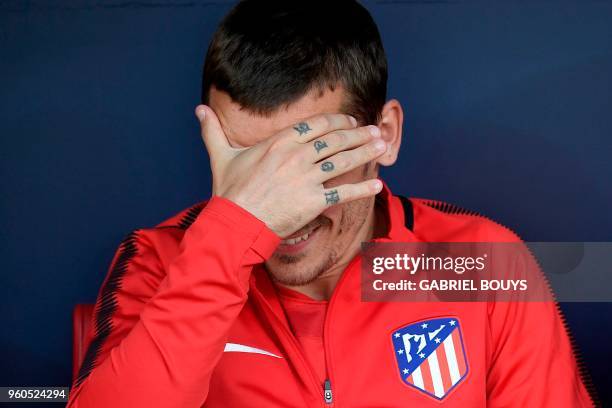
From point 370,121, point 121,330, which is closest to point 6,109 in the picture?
point 121,330

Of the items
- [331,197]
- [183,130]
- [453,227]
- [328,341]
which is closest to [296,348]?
[328,341]

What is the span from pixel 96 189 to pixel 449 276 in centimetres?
99

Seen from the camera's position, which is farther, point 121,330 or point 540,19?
point 540,19

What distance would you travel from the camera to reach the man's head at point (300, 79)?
1.19 m

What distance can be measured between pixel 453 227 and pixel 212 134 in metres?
0.48

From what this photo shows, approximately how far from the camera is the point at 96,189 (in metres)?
1.96

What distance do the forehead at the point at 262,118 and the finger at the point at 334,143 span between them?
0.23 ft

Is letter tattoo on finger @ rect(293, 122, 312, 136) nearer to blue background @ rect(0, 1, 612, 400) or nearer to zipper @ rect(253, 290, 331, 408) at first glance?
zipper @ rect(253, 290, 331, 408)

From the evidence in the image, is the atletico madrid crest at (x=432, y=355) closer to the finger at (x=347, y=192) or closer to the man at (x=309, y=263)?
the man at (x=309, y=263)

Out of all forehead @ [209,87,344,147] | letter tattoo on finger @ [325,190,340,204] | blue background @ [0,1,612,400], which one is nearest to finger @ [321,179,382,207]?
letter tattoo on finger @ [325,190,340,204]

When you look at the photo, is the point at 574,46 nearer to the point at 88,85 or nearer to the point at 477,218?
the point at 477,218

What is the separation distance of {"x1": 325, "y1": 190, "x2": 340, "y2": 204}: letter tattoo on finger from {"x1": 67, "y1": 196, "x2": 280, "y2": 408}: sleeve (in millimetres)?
92

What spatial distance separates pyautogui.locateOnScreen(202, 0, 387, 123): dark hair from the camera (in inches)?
46.7

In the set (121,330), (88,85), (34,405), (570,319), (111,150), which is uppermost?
(88,85)
